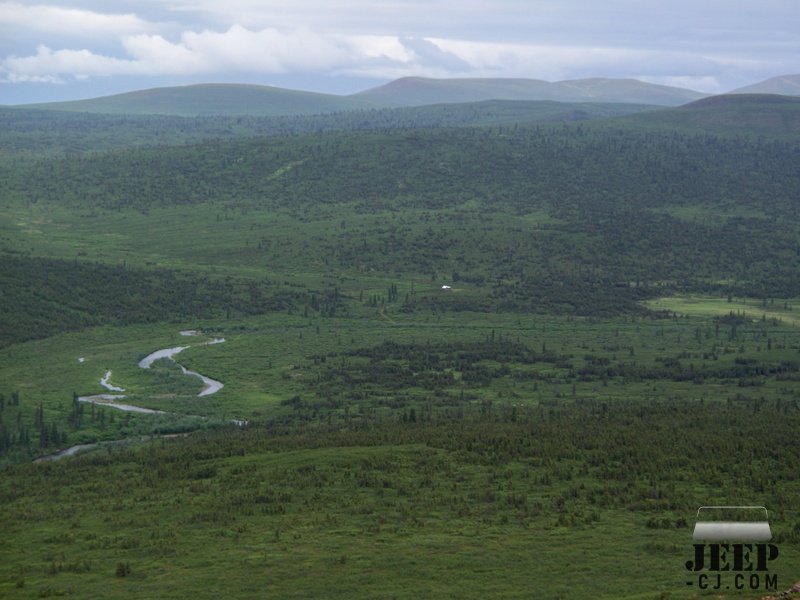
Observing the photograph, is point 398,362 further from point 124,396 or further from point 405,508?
point 405,508

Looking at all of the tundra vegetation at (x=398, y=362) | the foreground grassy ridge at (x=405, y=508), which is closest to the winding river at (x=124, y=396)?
the tundra vegetation at (x=398, y=362)

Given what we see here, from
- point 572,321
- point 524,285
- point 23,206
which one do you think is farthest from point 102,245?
point 572,321

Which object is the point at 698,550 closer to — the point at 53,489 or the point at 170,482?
the point at 170,482

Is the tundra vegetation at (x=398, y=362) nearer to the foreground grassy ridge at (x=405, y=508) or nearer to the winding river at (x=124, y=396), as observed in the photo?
the foreground grassy ridge at (x=405, y=508)

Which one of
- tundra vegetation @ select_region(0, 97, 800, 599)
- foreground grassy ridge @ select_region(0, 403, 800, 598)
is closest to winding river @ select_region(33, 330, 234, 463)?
tundra vegetation @ select_region(0, 97, 800, 599)

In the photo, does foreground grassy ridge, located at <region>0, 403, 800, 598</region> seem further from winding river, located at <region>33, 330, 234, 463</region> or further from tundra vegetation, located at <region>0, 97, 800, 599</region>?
winding river, located at <region>33, 330, 234, 463</region>
